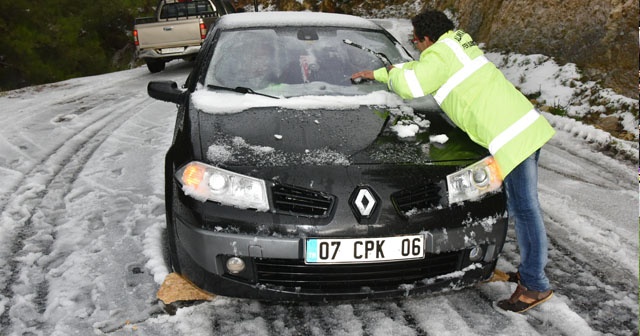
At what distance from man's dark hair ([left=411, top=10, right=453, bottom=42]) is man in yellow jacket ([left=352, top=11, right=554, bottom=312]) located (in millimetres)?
62

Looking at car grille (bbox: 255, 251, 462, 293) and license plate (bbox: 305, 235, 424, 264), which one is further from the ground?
license plate (bbox: 305, 235, 424, 264)

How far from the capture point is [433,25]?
9.86 ft

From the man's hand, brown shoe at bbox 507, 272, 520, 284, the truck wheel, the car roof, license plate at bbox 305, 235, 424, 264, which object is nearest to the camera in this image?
license plate at bbox 305, 235, 424, 264

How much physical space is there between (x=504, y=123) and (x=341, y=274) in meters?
1.08

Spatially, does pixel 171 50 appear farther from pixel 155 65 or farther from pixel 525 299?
pixel 525 299

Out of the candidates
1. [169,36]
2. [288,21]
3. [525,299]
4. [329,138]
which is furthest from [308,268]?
[169,36]

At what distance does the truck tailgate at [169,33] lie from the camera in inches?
468

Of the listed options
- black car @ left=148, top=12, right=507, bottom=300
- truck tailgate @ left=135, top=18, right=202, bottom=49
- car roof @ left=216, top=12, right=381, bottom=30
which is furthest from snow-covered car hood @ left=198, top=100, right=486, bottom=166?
truck tailgate @ left=135, top=18, right=202, bottom=49

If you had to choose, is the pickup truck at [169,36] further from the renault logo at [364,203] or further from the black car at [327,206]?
the renault logo at [364,203]

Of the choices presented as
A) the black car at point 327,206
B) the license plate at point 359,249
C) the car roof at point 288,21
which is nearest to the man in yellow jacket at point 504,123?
the black car at point 327,206

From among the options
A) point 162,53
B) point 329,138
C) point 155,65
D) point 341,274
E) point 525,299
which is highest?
point 329,138

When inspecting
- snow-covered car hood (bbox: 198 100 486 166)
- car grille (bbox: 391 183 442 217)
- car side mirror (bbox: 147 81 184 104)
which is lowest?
car grille (bbox: 391 183 442 217)

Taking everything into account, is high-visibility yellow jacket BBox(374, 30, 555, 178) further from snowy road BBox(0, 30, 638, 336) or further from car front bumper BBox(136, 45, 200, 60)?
car front bumper BBox(136, 45, 200, 60)

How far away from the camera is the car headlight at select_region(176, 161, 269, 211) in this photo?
254 centimetres
